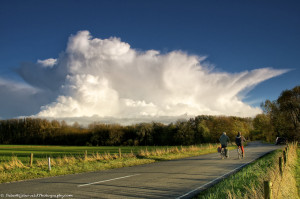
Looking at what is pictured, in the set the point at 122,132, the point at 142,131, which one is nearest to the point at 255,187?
the point at 142,131

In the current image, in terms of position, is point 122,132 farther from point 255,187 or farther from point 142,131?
point 255,187

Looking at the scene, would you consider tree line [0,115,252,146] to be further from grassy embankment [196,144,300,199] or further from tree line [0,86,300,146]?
grassy embankment [196,144,300,199]

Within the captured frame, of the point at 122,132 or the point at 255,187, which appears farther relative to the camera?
the point at 122,132

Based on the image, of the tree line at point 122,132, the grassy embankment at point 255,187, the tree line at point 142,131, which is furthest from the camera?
the tree line at point 122,132

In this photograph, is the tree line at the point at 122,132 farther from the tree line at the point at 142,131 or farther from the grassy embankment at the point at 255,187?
the grassy embankment at the point at 255,187

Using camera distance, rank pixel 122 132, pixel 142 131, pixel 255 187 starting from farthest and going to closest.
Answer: pixel 122 132 → pixel 142 131 → pixel 255 187

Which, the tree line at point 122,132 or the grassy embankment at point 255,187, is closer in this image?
the grassy embankment at point 255,187

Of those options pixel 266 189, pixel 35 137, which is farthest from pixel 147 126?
pixel 266 189

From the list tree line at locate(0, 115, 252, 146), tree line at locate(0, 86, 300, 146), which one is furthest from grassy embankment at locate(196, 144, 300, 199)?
tree line at locate(0, 115, 252, 146)

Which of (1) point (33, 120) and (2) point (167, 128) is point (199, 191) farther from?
(1) point (33, 120)

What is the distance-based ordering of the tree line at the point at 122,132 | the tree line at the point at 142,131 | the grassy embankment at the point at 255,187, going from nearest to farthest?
the grassy embankment at the point at 255,187
the tree line at the point at 142,131
the tree line at the point at 122,132

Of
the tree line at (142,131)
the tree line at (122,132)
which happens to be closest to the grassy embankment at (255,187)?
the tree line at (142,131)

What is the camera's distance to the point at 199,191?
808 centimetres

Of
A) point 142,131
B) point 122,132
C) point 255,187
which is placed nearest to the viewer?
point 255,187
